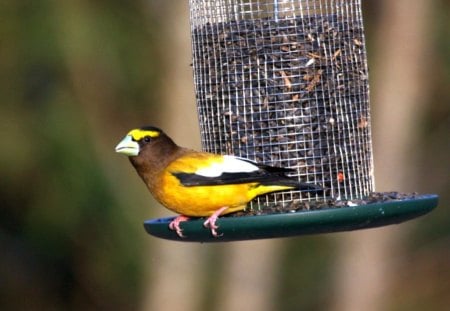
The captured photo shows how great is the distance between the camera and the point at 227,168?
848 centimetres

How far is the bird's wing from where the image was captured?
8.38 metres

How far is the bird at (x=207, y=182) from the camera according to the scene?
27.5 feet

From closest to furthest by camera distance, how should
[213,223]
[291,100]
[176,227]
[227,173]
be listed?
[213,223]
[176,227]
[227,173]
[291,100]

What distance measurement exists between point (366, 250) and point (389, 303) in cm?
293

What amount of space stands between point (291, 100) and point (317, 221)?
54.4 inches

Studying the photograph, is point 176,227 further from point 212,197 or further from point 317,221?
point 317,221

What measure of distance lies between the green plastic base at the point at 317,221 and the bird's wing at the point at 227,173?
0.37 meters

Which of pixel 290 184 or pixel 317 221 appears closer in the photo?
pixel 317 221

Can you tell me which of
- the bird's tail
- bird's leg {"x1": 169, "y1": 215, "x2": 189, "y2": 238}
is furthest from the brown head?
the bird's tail

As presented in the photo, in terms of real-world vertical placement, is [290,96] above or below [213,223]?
above

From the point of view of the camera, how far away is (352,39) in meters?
9.16

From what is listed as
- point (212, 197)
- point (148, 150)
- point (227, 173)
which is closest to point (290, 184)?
point (227, 173)

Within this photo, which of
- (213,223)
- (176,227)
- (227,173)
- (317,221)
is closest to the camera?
(317,221)

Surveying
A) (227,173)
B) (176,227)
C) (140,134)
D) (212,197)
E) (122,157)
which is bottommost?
(122,157)
